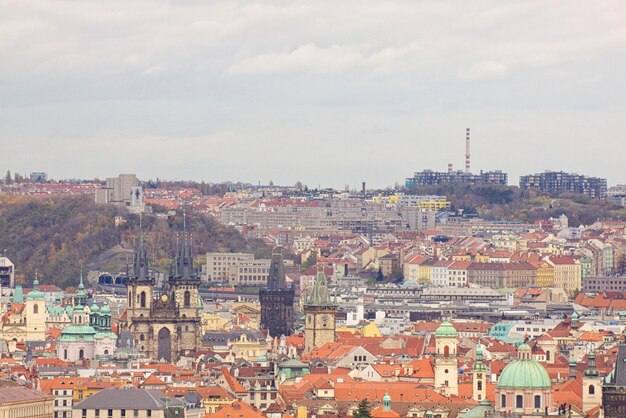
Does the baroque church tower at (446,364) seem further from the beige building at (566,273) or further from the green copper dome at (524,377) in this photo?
the beige building at (566,273)

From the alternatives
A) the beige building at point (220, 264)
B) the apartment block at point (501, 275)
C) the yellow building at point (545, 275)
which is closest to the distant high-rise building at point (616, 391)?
the apartment block at point (501, 275)

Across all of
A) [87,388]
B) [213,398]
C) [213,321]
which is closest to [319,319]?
[213,321]

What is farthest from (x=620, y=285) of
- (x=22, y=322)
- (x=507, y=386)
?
(x=507, y=386)

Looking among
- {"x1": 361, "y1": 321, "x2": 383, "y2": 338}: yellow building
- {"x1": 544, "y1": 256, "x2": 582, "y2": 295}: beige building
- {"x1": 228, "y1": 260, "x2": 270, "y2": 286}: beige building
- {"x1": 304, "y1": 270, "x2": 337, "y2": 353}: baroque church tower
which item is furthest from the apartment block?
{"x1": 304, "y1": 270, "x2": 337, "y2": 353}: baroque church tower

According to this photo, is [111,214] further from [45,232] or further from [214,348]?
[214,348]

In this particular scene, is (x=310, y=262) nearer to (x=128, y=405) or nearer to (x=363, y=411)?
(x=128, y=405)
